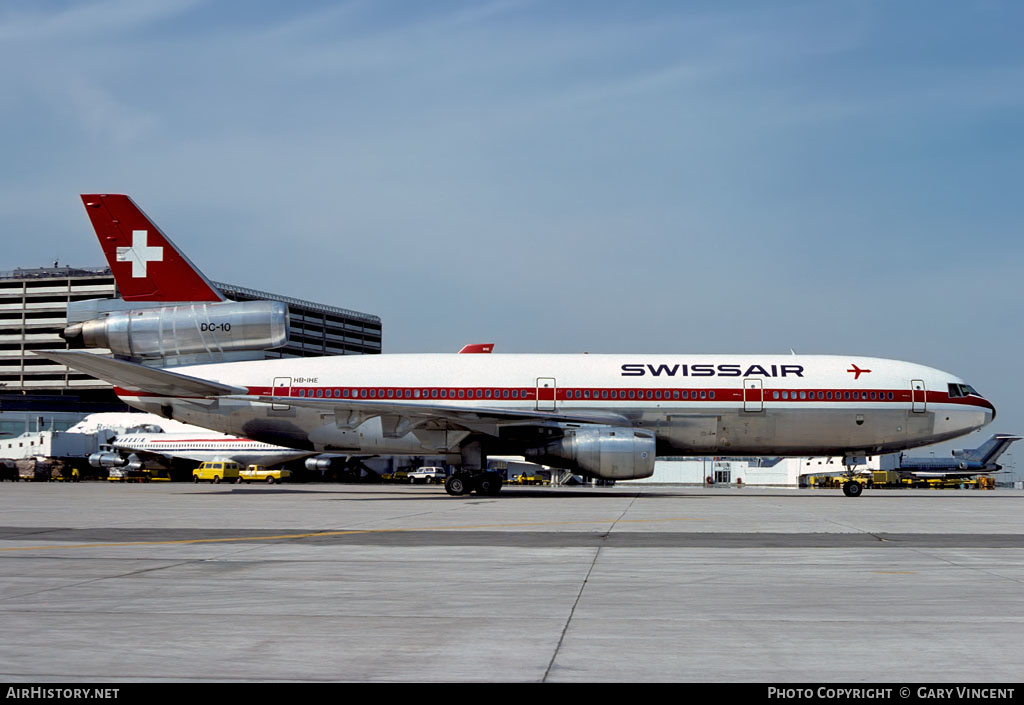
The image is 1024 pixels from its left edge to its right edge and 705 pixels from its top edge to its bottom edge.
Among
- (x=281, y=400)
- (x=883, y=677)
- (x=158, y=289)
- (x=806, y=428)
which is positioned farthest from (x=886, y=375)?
(x=883, y=677)

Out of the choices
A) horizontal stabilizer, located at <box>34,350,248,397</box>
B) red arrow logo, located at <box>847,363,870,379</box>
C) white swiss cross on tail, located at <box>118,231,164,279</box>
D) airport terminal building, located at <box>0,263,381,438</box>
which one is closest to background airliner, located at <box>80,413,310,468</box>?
horizontal stabilizer, located at <box>34,350,248,397</box>

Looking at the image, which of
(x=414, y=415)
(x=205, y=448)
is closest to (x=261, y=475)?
(x=205, y=448)

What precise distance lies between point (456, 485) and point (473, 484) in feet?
1.92

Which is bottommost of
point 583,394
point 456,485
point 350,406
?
point 456,485

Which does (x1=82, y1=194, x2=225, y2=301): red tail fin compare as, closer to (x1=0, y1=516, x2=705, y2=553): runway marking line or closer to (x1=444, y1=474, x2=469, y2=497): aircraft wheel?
(x1=444, y1=474, x2=469, y2=497): aircraft wheel

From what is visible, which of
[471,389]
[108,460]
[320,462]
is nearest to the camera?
[471,389]

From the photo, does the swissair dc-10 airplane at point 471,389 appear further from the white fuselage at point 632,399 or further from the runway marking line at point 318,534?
the runway marking line at point 318,534

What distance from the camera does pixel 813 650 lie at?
655 cm

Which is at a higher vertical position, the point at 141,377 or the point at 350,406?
the point at 141,377

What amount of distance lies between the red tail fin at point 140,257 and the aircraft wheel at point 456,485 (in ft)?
34.4

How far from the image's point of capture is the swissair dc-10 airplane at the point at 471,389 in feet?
104

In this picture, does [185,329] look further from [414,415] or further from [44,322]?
[44,322]

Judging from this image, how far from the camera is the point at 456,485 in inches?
1245
